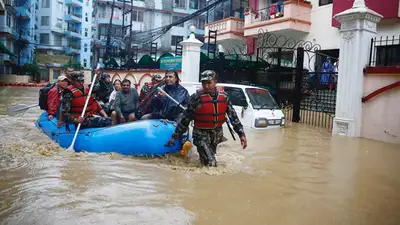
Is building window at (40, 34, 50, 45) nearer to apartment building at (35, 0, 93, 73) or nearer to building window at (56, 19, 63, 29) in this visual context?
apartment building at (35, 0, 93, 73)

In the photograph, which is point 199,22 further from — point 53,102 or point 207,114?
point 207,114

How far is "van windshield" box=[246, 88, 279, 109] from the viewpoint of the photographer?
10.2m

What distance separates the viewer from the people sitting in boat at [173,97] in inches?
264

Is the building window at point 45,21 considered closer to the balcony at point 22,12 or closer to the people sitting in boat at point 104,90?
the balcony at point 22,12

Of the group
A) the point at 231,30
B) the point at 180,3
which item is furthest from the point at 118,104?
the point at 180,3

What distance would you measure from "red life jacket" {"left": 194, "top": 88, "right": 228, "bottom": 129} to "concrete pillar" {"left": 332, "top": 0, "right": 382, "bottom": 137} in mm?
5077

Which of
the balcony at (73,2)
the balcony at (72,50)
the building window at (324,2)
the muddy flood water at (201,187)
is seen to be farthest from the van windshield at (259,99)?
the balcony at (73,2)

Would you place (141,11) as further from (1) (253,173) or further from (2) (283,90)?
(1) (253,173)

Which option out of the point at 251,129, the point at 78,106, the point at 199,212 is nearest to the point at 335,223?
the point at 199,212

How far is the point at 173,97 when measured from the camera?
6.72m

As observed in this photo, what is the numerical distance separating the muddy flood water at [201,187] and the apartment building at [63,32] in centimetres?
4601

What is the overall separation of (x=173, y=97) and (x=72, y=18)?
50.7 meters

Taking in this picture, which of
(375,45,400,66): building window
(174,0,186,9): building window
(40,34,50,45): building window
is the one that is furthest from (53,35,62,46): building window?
(375,45,400,66): building window

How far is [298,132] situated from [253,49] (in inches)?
452
